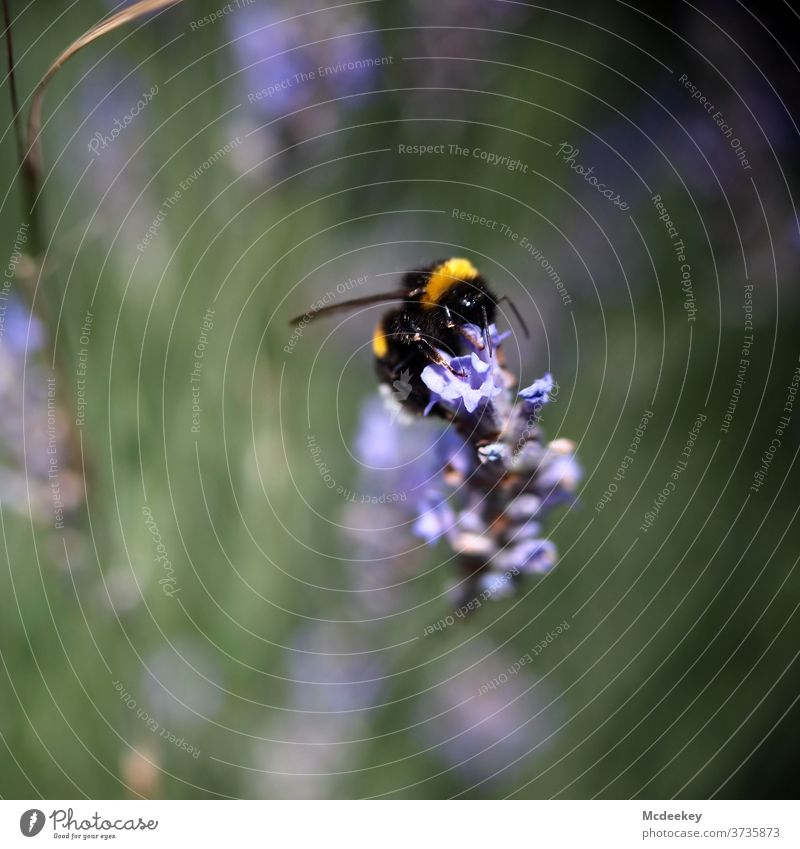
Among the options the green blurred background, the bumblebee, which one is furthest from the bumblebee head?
the green blurred background

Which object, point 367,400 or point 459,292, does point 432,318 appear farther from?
point 367,400

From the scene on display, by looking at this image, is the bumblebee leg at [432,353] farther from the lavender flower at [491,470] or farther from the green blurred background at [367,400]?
the green blurred background at [367,400]

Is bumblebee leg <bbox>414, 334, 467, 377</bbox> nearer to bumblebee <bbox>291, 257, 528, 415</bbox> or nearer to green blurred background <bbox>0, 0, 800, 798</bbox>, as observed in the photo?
bumblebee <bbox>291, 257, 528, 415</bbox>

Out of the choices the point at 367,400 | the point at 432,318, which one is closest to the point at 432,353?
the point at 432,318

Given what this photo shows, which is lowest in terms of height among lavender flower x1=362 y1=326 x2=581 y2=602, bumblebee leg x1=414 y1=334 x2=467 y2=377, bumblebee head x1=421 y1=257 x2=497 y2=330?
lavender flower x1=362 y1=326 x2=581 y2=602
